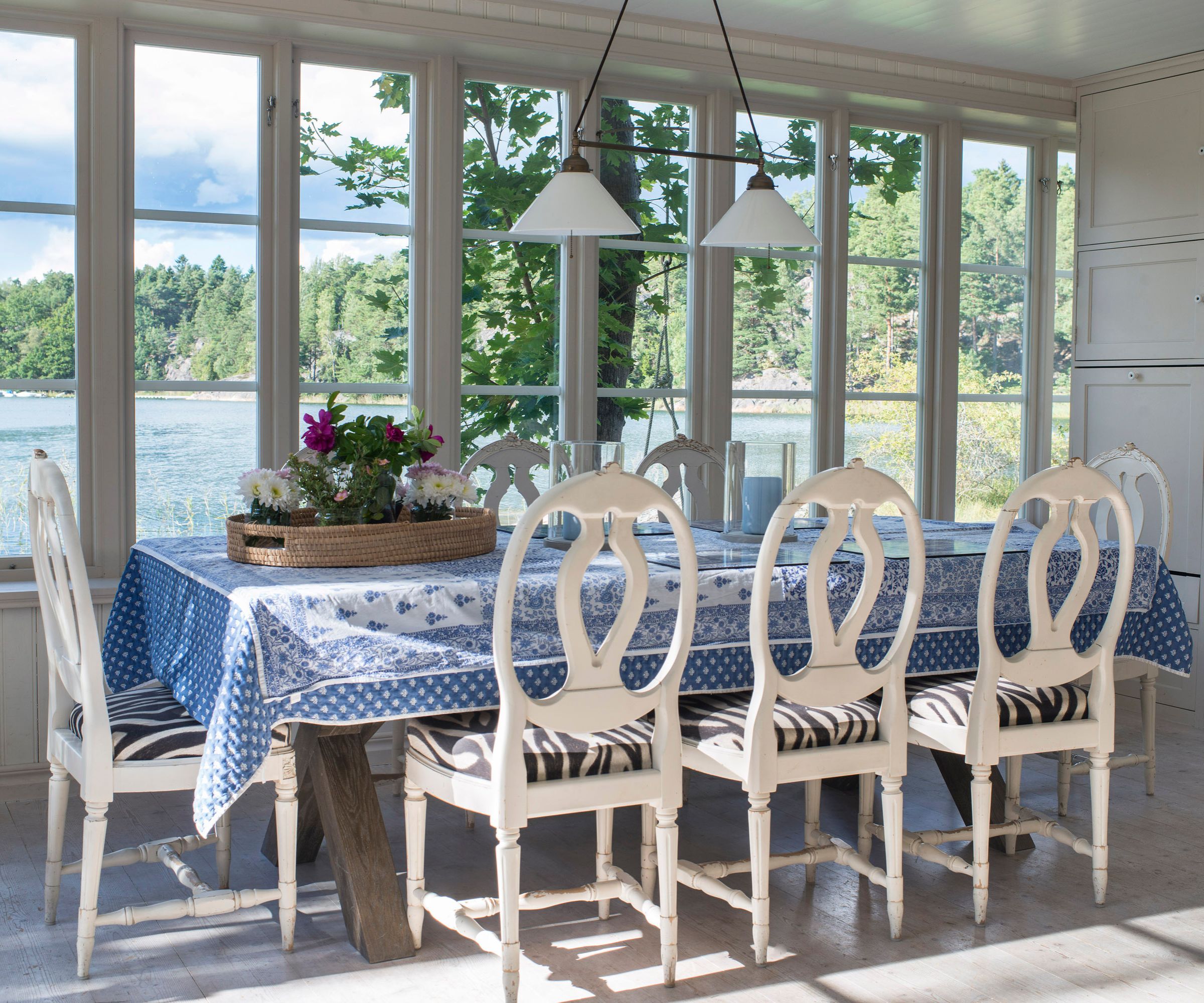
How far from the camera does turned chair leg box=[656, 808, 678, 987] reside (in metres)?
2.24

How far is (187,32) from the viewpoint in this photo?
373 centimetres

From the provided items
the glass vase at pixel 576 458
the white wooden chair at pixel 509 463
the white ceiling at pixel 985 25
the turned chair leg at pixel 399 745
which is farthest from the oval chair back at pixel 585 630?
the white ceiling at pixel 985 25

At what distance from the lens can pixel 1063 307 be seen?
5281mm

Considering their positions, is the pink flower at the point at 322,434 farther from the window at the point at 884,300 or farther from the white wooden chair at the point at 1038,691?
the window at the point at 884,300

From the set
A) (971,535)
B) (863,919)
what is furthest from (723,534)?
A: (863,919)

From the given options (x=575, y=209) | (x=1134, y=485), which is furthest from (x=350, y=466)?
(x=1134, y=485)

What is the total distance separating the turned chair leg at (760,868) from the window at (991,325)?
302cm

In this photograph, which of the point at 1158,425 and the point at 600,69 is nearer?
the point at 600,69

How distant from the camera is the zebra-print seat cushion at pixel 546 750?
216 cm

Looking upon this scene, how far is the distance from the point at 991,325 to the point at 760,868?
340cm

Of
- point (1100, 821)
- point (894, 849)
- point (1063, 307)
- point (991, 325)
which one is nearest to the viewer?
point (894, 849)

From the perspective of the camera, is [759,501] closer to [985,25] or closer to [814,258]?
[814,258]

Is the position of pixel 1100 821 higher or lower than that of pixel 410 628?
lower

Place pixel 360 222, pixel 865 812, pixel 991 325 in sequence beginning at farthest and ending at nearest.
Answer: pixel 991 325 < pixel 360 222 < pixel 865 812
